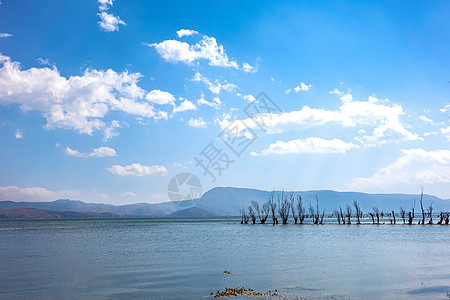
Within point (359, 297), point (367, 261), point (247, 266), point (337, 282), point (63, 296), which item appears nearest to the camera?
point (359, 297)

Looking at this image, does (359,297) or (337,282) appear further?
(337,282)

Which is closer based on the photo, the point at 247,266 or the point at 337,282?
the point at 337,282

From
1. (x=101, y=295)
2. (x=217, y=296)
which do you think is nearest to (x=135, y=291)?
(x=101, y=295)

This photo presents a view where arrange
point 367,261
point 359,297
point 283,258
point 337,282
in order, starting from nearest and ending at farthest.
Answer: point 359,297 < point 337,282 < point 367,261 < point 283,258

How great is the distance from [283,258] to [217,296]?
14.4m

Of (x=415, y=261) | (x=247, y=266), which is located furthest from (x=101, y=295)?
(x=415, y=261)

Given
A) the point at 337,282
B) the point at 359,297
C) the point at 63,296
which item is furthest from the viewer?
the point at 337,282

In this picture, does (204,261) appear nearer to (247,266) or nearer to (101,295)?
(247,266)

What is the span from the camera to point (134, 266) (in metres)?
26.3

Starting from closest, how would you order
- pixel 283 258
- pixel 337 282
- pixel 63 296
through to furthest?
pixel 63 296
pixel 337 282
pixel 283 258

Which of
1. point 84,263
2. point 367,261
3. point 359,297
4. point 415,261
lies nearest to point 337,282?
point 359,297

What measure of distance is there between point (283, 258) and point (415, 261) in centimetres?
1020

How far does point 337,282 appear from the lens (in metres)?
19.4

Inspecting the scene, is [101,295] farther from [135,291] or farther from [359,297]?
[359,297]
